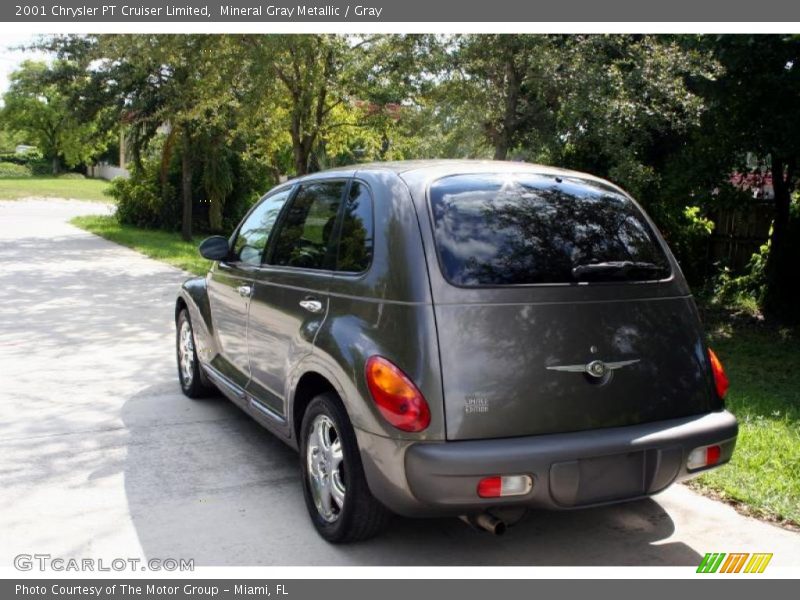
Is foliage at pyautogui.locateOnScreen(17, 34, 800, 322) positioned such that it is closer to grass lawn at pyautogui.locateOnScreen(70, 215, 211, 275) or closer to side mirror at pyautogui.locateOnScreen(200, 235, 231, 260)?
grass lawn at pyautogui.locateOnScreen(70, 215, 211, 275)

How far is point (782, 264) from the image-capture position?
10938mm

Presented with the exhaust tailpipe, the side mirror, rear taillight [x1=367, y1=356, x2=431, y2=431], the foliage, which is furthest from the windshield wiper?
the foliage

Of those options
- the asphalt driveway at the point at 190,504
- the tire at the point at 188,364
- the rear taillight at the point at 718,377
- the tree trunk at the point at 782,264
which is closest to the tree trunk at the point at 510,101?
the tree trunk at the point at 782,264

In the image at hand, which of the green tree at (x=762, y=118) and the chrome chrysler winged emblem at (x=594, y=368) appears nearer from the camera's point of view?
the chrome chrysler winged emblem at (x=594, y=368)

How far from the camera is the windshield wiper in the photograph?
3.58 metres

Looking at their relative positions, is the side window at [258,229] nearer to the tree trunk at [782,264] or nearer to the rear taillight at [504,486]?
the rear taillight at [504,486]

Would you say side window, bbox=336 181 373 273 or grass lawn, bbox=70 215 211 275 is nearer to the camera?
side window, bbox=336 181 373 273

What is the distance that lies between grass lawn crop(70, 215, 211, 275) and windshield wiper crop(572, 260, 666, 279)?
36.3 feet

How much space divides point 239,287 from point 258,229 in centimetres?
41

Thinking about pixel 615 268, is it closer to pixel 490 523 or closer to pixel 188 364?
pixel 490 523

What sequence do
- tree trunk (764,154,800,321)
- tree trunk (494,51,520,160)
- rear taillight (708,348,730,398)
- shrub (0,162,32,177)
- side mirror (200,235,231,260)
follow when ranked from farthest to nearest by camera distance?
shrub (0,162,32,177) < tree trunk (494,51,520,160) < tree trunk (764,154,800,321) < side mirror (200,235,231,260) < rear taillight (708,348,730,398)

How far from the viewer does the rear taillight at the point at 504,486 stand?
3.16 m

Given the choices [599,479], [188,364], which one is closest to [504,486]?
[599,479]
